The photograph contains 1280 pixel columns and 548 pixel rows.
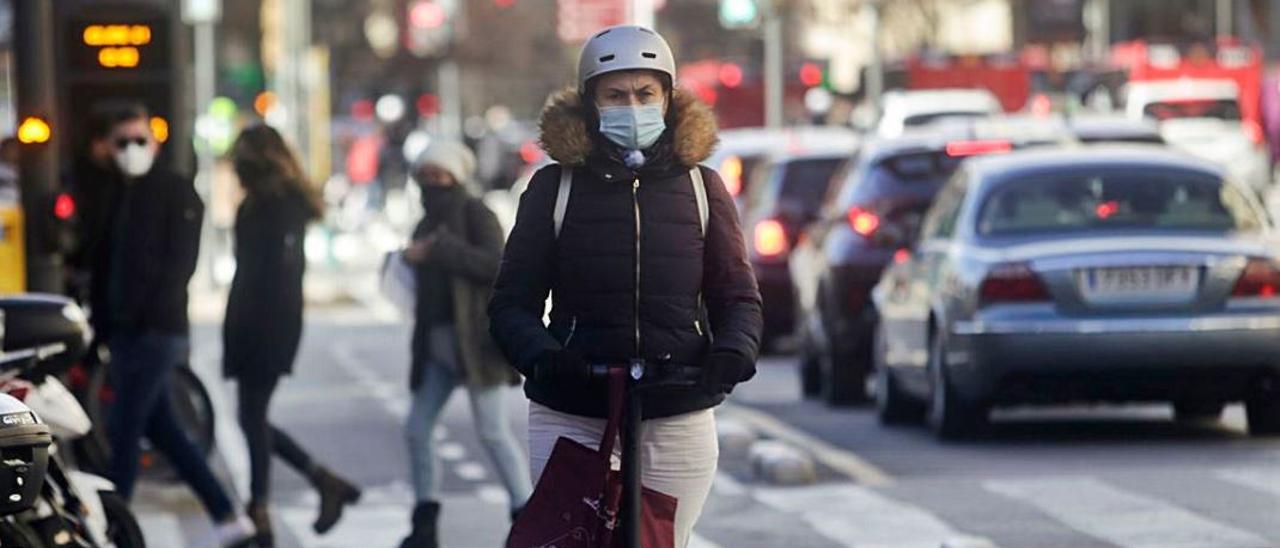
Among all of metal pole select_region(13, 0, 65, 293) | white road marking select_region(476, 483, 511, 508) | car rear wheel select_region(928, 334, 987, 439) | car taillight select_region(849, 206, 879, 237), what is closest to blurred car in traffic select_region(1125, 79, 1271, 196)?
car taillight select_region(849, 206, 879, 237)

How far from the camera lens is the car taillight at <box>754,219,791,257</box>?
2439cm

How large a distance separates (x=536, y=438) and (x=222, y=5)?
74742 millimetres

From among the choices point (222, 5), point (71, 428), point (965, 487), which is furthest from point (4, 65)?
point (222, 5)

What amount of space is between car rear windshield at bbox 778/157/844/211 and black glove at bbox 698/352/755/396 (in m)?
17.1

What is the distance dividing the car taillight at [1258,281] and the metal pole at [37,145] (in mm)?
5160

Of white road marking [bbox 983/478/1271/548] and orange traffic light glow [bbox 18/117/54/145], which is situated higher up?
orange traffic light glow [bbox 18/117/54/145]

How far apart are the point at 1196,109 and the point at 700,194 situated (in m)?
49.6

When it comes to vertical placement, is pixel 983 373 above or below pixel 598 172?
below

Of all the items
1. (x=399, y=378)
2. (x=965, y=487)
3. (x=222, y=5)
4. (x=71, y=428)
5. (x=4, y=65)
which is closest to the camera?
(x=71, y=428)

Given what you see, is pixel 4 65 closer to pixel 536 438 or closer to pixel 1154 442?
pixel 1154 442

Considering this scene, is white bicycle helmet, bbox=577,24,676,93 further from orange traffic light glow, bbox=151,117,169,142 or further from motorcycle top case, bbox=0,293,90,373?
orange traffic light glow, bbox=151,117,169,142

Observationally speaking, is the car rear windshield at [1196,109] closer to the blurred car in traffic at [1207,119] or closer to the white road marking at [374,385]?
the blurred car in traffic at [1207,119]

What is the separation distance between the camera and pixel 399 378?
76.0 ft

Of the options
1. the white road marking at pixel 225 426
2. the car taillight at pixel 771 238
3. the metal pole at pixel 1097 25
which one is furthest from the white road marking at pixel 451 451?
the metal pole at pixel 1097 25
